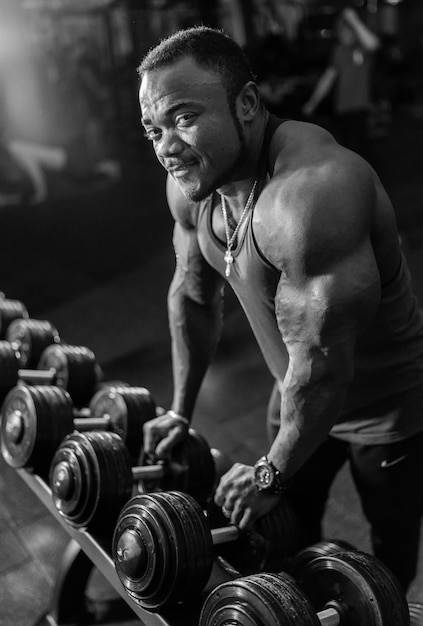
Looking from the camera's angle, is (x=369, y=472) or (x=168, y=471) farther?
(x=168, y=471)

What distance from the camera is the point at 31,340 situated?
2.28 m

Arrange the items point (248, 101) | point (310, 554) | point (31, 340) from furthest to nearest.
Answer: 1. point (31, 340)
2. point (310, 554)
3. point (248, 101)

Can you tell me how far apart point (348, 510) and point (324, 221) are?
1406 mm

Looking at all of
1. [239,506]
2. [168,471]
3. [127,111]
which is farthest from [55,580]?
[127,111]

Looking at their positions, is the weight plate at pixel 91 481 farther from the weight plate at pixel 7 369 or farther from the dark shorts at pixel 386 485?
the weight plate at pixel 7 369

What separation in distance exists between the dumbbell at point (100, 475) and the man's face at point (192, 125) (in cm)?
64

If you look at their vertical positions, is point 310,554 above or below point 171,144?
below

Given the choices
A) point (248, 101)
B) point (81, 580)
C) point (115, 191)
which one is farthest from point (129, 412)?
point (115, 191)

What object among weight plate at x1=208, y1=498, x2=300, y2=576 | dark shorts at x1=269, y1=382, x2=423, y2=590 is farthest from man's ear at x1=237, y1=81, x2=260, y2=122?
weight plate at x1=208, y1=498, x2=300, y2=576

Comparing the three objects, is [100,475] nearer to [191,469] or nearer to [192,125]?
[191,469]

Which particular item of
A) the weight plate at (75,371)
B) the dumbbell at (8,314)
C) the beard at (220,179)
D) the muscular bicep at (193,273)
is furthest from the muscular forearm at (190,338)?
the dumbbell at (8,314)

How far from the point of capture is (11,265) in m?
4.66

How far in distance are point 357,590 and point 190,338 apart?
2.18 feet

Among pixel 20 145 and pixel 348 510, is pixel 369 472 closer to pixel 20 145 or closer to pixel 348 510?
pixel 348 510
